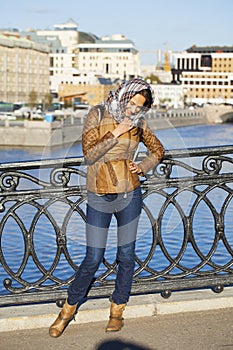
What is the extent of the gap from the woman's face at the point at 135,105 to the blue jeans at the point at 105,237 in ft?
1.12

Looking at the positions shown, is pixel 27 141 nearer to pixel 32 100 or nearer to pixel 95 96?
pixel 32 100

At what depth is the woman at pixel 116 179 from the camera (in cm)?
331

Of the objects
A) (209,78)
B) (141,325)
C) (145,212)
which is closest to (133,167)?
(145,212)

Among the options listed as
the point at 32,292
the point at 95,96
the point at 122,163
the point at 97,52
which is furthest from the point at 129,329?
the point at 97,52

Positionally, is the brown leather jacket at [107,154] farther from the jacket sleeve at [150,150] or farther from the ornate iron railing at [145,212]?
the ornate iron railing at [145,212]

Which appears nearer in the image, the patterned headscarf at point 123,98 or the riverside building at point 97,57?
the patterned headscarf at point 123,98

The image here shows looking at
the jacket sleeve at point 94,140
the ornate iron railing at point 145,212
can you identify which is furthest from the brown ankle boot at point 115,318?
the jacket sleeve at point 94,140

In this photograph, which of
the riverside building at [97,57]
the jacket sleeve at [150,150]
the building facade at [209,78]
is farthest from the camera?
the riverside building at [97,57]

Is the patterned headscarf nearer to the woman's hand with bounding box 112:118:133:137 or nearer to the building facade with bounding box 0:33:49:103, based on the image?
the woman's hand with bounding box 112:118:133:137

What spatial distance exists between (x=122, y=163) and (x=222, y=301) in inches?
34.3

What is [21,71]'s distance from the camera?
108 m

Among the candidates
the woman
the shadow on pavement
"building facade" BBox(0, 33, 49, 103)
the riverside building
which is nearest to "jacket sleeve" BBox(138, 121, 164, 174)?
the woman

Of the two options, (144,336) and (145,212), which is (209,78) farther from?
(144,336)

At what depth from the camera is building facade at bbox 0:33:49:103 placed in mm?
103500
